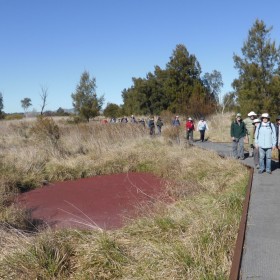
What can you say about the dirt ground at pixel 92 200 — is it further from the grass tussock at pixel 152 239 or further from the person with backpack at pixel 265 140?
the person with backpack at pixel 265 140

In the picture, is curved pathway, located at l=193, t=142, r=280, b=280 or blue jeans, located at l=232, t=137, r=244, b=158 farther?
blue jeans, located at l=232, t=137, r=244, b=158

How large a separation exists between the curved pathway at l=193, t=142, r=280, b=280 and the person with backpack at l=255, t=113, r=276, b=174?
1.56 m

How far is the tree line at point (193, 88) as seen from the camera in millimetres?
23172

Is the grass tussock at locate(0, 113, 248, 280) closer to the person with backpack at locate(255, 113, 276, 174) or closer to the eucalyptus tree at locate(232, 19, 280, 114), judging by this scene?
the person with backpack at locate(255, 113, 276, 174)

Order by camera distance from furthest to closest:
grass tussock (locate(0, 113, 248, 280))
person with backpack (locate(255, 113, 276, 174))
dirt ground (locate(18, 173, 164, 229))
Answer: person with backpack (locate(255, 113, 276, 174)) < dirt ground (locate(18, 173, 164, 229)) < grass tussock (locate(0, 113, 248, 280))

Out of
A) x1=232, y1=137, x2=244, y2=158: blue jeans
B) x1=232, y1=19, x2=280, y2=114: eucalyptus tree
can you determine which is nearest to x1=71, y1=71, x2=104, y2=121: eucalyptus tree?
x1=232, y1=19, x2=280, y2=114: eucalyptus tree

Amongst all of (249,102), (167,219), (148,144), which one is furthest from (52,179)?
(249,102)

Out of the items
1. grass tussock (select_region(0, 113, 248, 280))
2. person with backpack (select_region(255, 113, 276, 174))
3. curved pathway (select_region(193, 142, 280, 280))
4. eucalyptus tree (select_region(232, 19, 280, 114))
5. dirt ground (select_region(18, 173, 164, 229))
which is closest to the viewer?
curved pathway (select_region(193, 142, 280, 280))

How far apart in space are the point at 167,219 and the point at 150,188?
18.5 ft

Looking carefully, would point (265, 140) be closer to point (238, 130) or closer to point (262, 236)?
point (238, 130)

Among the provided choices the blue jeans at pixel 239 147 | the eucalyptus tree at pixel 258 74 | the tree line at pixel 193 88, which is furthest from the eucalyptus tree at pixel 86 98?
the blue jeans at pixel 239 147

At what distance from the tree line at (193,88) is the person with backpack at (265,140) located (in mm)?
12117

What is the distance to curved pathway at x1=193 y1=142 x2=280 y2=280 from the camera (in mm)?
4539

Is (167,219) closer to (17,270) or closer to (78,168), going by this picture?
(17,270)
